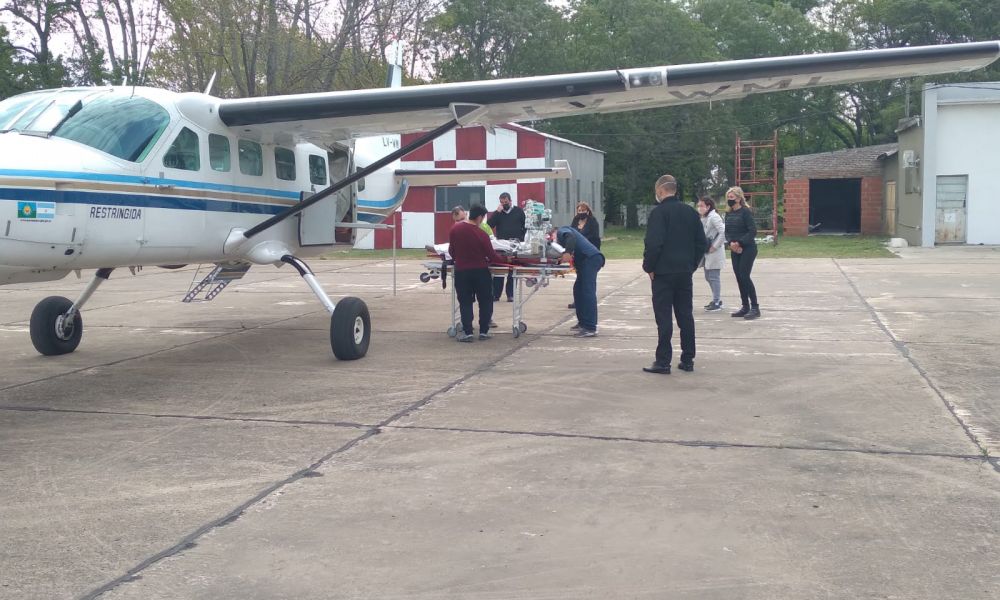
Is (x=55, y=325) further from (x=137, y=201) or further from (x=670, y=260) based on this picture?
(x=670, y=260)

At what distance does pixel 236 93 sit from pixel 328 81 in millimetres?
7712

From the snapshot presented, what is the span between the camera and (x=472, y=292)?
10.9 metres

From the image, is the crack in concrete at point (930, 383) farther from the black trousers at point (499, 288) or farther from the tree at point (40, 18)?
the tree at point (40, 18)

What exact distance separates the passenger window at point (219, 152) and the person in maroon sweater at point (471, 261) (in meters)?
2.61

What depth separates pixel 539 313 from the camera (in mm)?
13836

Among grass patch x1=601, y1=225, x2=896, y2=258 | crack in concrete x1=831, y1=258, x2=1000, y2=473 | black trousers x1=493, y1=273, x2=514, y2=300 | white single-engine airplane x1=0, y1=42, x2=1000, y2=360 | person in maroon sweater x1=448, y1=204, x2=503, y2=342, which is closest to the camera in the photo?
crack in concrete x1=831, y1=258, x2=1000, y2=473

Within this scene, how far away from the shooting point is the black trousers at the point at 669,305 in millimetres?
8648

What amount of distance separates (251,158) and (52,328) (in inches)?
114

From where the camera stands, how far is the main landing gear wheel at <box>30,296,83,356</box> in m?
10.1

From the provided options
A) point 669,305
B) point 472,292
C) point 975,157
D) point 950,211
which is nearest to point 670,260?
point 669,305

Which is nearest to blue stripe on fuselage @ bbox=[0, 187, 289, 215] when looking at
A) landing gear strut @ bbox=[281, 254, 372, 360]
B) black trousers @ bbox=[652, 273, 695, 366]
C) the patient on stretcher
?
landing gear strut @ bbox=[281, 254, 372, 360]

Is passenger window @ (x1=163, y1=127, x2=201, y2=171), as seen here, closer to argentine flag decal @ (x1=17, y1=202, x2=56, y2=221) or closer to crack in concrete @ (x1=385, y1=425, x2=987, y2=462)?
argentine flag decal @ (x1=17, y1=202, x2=56, y2=221)

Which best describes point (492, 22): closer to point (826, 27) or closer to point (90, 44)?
point (90, 44)

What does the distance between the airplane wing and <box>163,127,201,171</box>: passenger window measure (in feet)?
1.80
